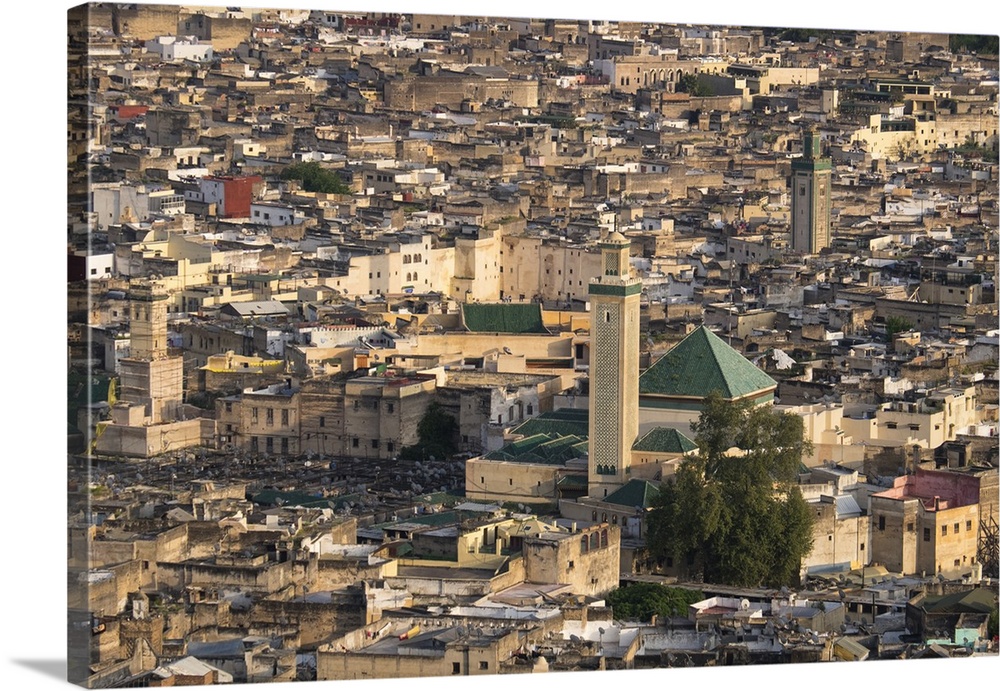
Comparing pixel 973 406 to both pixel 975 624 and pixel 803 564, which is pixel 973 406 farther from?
pixel 975 624

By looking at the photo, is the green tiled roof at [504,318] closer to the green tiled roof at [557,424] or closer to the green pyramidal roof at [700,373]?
the green tiled roof at [557,424]

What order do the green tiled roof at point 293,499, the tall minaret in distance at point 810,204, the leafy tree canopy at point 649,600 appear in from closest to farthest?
the leafy tree canopy at point 649,600
the green tiled roof at point 293,499
the tall minaret in distance at point 810,204

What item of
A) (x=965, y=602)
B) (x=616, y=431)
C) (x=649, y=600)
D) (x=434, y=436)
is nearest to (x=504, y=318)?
(x=434, y=436)

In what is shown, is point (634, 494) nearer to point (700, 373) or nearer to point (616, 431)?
point (616, 431)

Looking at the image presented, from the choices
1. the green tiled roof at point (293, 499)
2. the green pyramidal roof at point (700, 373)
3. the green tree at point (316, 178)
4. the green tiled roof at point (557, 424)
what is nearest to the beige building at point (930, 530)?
the green pyramidal roof at point (700, 373)

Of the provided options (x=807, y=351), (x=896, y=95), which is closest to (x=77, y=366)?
(x=807, y=351)

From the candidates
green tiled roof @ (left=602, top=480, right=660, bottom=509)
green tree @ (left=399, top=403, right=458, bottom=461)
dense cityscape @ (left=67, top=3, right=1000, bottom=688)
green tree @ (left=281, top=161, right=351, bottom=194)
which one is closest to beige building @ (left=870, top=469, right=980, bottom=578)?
dense cityscape @ (left=67, top=3, right=1000, bottom=688)
